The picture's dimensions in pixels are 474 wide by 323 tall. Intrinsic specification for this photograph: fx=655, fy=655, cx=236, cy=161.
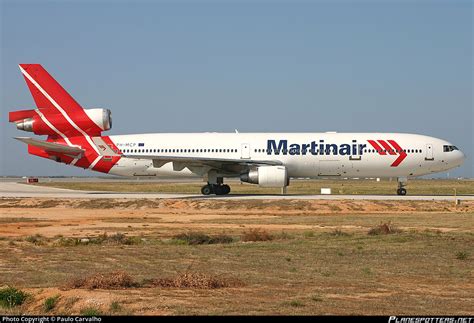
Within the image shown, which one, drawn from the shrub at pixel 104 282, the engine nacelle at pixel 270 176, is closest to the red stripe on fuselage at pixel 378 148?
the engine nacelle at pixel 270 176

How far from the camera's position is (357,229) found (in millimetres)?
28047

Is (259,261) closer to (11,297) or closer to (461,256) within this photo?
(461,256)

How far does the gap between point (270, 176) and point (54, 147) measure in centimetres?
1634

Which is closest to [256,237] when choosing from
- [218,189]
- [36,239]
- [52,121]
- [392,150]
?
[36,239]

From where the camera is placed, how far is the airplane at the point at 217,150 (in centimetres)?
→ 4772

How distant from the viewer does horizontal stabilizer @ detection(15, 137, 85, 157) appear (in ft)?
157

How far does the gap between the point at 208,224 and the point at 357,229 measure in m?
7.17

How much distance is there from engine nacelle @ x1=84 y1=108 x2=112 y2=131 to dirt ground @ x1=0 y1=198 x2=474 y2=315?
13785 millimetres

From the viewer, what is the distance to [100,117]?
5044cm

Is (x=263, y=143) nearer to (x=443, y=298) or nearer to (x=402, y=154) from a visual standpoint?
(x=402, y=154)

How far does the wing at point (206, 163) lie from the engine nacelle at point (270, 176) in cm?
142

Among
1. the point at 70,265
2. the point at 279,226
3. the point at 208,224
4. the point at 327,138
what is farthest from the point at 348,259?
the point at 327,138

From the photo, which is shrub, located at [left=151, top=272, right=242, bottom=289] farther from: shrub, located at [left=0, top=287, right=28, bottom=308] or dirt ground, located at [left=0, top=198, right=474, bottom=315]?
shrub, located at [left=0, top=287, right=28, bottom=308]

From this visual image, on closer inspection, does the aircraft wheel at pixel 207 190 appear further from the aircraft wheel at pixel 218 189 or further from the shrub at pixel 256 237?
the shrub at pixel 256 237
